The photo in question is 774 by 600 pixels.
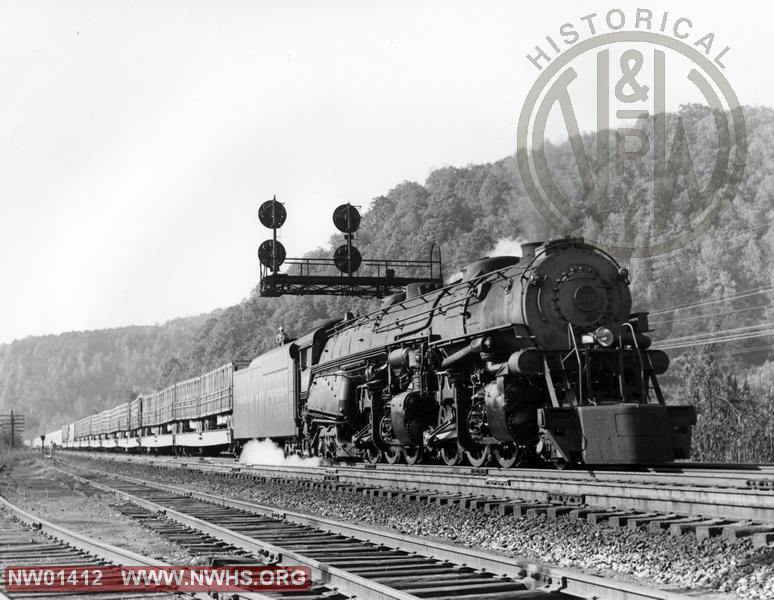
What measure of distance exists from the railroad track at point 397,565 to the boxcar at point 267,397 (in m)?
11.5

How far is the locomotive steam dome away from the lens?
1235 cm

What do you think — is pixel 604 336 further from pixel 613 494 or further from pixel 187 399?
pixel 187 399

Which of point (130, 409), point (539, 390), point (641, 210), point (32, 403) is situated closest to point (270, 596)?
point (539, 390)

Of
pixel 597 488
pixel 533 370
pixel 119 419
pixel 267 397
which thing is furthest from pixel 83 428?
pixel 597 488

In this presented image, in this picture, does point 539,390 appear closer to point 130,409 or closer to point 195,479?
point 195,479

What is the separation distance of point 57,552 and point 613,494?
17.9 ft

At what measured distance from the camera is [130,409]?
171ft

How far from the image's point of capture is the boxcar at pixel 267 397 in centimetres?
2177

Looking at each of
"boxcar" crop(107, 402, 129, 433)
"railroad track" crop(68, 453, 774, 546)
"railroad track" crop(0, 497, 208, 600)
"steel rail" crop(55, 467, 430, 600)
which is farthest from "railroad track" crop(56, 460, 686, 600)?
"boxcar" crop(107, 402, 129, 433)

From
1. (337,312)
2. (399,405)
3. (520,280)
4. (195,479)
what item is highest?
(337,312)

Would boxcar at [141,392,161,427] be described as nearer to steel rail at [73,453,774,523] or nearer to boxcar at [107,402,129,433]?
boxcar at [107,402,129,433]

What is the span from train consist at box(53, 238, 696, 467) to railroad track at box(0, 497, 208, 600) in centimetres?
577

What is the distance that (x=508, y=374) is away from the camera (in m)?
12.1

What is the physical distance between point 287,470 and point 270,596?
11658 mm
